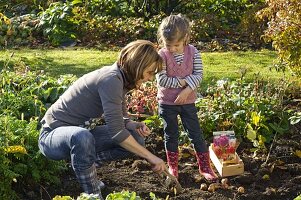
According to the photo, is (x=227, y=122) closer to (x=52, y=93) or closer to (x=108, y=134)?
(x=108, y=134)

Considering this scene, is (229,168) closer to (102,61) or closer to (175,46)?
(175,46)

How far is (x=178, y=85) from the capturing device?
16.3ft

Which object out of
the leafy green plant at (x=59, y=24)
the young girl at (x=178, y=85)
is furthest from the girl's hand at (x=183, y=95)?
the leafy green plant at (x=59, y=24)

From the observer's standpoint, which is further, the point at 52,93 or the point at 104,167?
the point at 52,93

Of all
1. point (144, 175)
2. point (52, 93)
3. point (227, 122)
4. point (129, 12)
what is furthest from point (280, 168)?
Answer: point (129, 12)

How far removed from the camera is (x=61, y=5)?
37.3ft

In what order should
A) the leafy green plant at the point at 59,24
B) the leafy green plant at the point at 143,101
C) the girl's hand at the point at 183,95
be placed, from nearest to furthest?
→ the girl's hand at the point at 183,95, the leafy green plant at the point at 143,101, the leafy green plant at the point at 59,24

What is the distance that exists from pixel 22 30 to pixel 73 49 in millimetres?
1348

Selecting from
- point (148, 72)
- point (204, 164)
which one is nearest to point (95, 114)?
point (148, 72)

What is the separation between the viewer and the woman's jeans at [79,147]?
4402 millimetres

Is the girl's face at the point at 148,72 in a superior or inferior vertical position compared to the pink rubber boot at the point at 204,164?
superior

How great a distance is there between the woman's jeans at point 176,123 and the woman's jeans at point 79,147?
0.42 m

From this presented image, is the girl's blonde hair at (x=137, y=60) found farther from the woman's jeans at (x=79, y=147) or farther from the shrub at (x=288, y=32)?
the shrub at (x=288, y=32)

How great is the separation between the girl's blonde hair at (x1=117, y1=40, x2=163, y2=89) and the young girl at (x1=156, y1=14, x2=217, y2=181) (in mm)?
449
